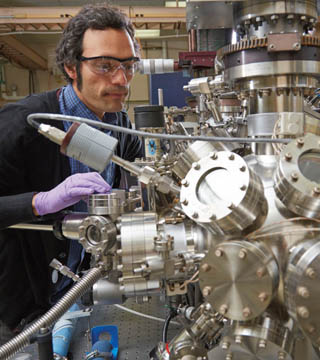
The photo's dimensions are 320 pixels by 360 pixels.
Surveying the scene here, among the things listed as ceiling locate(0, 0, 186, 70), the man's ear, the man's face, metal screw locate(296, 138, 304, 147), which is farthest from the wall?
metal screw locate(296, 138, 304, 147)

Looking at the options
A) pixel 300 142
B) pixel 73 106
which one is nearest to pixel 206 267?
pixel 300 142

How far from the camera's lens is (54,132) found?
684mm

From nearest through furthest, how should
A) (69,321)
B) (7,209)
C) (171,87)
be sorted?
(7,209)
(69,321)
(171,87)

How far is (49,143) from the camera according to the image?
1206mm

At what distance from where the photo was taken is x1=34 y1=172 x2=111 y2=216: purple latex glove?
90cm

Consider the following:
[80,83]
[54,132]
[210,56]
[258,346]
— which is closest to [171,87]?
[210,56]

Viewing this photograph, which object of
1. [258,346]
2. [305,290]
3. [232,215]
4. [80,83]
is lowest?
[258,346]

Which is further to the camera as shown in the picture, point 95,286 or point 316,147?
point 95,286

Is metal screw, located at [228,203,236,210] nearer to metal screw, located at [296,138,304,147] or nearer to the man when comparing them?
metal screw, located at [296,138,304,147]

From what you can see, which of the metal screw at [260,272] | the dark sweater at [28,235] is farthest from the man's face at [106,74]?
the metal screw at [260,272]

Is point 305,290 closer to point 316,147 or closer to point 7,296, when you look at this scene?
point 316,147

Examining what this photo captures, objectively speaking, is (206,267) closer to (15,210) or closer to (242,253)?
(242,253)

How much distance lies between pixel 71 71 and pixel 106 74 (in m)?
0.23

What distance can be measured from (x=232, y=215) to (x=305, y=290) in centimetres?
16
